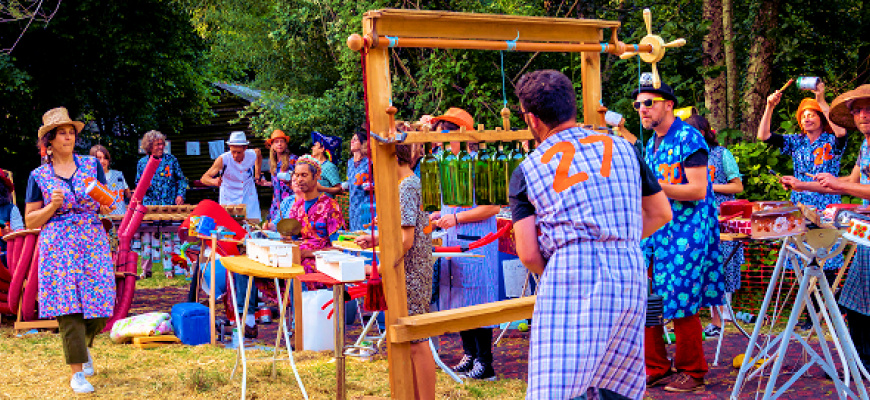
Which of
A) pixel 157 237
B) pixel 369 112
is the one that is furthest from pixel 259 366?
pixel 157 237

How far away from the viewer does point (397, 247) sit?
3377mm

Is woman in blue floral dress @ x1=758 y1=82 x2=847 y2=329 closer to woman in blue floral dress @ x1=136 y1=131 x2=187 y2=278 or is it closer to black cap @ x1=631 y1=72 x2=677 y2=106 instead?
black cap @ x1=631 y1=72 x2=677 y2=106

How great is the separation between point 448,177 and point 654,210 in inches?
46.0

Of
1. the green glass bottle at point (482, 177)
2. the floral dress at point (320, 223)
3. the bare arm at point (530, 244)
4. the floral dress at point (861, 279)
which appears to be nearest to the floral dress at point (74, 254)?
the floral dress at point (320, 223)

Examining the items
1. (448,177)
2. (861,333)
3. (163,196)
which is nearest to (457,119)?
(448,177)

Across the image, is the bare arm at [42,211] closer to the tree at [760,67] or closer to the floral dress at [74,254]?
the floral dress at [74,254]

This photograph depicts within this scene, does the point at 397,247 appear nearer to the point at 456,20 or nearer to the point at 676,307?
the point at 456,20

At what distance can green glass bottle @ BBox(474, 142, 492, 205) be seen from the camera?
3.64m

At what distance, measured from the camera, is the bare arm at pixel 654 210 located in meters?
2.72

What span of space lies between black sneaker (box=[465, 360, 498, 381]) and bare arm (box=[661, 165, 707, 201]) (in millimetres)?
1596

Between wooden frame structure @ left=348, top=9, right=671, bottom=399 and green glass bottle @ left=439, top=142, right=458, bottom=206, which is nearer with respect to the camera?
wooden frame structure @ left=348, top=9, right=671, bottom=399

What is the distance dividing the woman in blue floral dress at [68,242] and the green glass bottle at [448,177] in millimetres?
2595

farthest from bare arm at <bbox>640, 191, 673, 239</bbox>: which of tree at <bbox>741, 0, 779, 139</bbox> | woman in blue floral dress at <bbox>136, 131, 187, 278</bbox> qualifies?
woman in blue floral dress at <bbox>136, 131, 187, 278</bbox>

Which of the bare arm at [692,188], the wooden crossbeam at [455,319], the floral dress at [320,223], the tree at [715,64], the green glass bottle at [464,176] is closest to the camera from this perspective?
the wooden crossbeam at [455,319]
